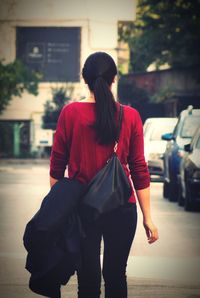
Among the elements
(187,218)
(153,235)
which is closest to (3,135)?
(187,218)

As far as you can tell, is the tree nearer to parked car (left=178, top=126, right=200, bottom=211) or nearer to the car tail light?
the car tail light

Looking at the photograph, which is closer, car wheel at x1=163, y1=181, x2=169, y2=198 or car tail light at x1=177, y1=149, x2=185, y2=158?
car tail light at x1=177, y1=149, x2=185, y2=158

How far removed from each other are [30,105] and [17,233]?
34067 millimetres

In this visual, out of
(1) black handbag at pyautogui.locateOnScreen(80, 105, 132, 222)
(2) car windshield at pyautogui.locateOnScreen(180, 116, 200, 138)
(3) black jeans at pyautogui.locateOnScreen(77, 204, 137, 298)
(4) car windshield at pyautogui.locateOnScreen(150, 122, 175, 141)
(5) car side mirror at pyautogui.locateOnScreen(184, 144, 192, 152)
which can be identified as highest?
(1) black handbag at pyautogui.locateOnScreen(80, 105, 132, 222)

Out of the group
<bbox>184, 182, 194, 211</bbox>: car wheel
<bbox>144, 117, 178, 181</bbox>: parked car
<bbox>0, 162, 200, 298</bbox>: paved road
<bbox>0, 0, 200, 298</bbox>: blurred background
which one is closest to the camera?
<bbox>0, 162, 200, 298</bbox>: paved road

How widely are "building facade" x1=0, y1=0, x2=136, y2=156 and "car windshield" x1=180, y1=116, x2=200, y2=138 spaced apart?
2654 cm

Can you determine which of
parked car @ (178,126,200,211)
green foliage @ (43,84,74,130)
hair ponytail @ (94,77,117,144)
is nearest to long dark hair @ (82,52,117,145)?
hair ponytail @ (94,77,117,144)

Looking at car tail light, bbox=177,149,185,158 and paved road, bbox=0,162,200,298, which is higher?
car tail light, bbox=177,149,185,158

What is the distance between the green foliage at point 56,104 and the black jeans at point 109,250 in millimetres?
36520

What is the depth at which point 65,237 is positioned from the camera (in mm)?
4902

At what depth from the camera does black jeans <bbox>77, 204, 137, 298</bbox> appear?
16.3 feet

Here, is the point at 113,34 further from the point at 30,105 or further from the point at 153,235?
the point at 153,235

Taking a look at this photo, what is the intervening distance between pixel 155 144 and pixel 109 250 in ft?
62.0

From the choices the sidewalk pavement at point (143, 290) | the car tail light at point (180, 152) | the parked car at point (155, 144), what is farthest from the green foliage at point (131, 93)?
the sidewalk pavement at point (143, 290)
